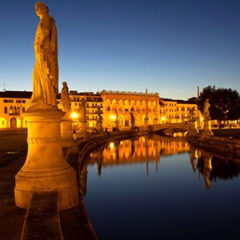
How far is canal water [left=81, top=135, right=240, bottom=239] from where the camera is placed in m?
8.27

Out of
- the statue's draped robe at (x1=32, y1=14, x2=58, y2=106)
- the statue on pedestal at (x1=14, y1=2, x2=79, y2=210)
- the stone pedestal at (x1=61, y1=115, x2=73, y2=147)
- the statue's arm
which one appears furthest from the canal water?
the statue's arm

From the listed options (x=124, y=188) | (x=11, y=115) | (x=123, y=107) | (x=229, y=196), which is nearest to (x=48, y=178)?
(x=124, y=188)

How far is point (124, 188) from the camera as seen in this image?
43.4ft

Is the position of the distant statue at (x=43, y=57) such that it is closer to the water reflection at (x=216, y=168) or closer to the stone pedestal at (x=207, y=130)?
the water reflection at (x=216, y=168)

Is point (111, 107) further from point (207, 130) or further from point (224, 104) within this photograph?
point (207, 130)

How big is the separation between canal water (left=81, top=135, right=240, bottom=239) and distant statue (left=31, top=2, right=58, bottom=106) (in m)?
4.46

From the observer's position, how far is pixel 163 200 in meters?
11.3

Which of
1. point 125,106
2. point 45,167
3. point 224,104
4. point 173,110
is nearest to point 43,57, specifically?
point 45,167

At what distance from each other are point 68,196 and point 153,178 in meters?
10.1

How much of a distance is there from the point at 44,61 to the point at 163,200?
309 inches

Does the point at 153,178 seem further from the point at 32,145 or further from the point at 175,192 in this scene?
the point at 32,145

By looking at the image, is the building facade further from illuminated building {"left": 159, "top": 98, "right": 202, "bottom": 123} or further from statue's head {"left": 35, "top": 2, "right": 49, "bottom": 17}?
statue's head {"left": 35, "top": 2, "right": 49, "bottom": 17}

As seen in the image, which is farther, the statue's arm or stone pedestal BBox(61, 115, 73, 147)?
stone pedestal BBox(61, 115, 73, 147)

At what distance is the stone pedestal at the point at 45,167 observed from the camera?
6035 mm
